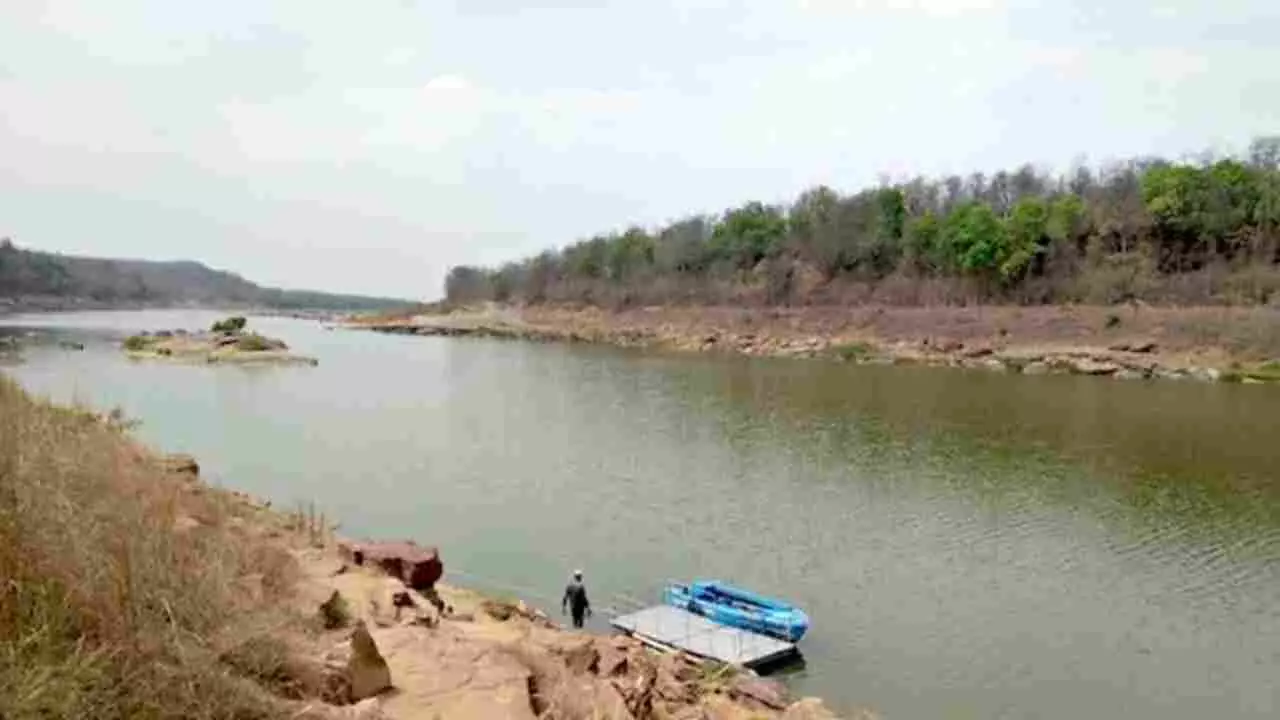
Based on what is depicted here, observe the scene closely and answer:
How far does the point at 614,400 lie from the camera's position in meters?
48.2

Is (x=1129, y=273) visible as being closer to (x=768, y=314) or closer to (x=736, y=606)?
(x=768, y=314)

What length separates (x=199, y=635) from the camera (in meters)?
5.11

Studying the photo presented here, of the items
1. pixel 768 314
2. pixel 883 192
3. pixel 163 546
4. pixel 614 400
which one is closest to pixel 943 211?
pixel 883 192

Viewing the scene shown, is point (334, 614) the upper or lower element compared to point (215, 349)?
upper

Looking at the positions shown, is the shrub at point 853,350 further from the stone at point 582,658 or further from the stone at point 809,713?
the stone at point 582,658

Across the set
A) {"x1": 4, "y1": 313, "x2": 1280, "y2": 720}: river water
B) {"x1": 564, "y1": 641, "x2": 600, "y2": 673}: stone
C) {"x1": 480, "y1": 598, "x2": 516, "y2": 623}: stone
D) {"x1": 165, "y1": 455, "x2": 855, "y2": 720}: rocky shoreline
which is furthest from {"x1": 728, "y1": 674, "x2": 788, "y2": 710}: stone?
{"x1": 564, "y1": 641, "x2": 600, "y2": 673}: stone

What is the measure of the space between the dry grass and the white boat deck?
10.1 meters

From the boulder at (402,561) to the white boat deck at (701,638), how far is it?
3.70 meters

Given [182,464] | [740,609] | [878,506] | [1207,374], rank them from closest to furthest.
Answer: [740,609] < [182,464] < [878,506] < [1207,374]

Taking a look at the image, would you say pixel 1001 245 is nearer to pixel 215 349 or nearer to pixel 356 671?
pixel 215 349

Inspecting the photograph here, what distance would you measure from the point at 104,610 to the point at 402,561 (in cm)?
987

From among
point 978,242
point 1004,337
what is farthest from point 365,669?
point 978,242

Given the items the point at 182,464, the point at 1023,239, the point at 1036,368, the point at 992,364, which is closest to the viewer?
the point at 182,464

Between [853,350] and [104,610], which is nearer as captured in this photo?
[104,610]
